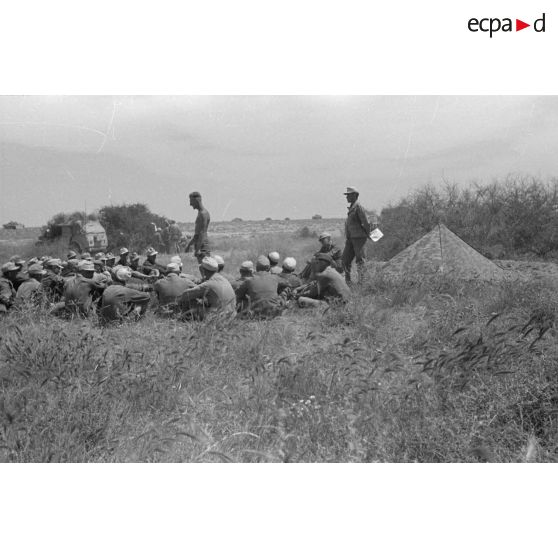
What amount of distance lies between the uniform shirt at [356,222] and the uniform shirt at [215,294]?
3.48 meters

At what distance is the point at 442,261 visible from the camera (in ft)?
28.6

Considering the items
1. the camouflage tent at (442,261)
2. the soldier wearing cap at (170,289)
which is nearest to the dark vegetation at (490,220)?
the camouflage tent at (442,261)

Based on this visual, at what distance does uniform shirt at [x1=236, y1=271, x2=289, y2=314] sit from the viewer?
6805mm

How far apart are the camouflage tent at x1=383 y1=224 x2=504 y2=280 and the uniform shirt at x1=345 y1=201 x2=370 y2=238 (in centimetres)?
73

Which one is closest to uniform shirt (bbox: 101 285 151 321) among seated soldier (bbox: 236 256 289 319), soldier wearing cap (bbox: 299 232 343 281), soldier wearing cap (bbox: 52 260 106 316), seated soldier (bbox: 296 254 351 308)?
soldier wearing cap (bbox: 52 260 106 316)

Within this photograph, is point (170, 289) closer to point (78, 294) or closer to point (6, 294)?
point (78, 294)

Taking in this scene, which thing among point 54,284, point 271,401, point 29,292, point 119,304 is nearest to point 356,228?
point 119,304

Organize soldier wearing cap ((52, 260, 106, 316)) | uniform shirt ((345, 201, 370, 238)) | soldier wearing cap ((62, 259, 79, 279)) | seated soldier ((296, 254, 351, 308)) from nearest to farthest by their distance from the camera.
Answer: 1. soldier wearing cap ((52, 260, 106, 316))
2. seated soldier ((296, 254, 351, 308))
3. soldier wearing cap ((62, 259, 79, 279))
4. uniform shirt ((345, 201, 370, 238))

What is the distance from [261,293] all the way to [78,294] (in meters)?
2.43

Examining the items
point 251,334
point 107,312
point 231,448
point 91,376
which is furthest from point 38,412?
point 107,312

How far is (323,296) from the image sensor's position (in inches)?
294

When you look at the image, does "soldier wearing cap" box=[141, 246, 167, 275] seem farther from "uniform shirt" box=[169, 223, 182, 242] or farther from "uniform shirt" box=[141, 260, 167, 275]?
"uniform shirt" box=[169, 223, 182, 242]

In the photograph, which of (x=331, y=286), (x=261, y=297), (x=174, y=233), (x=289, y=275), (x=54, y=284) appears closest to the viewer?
(x=261, y=297)

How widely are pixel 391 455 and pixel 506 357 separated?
57.0 inches
